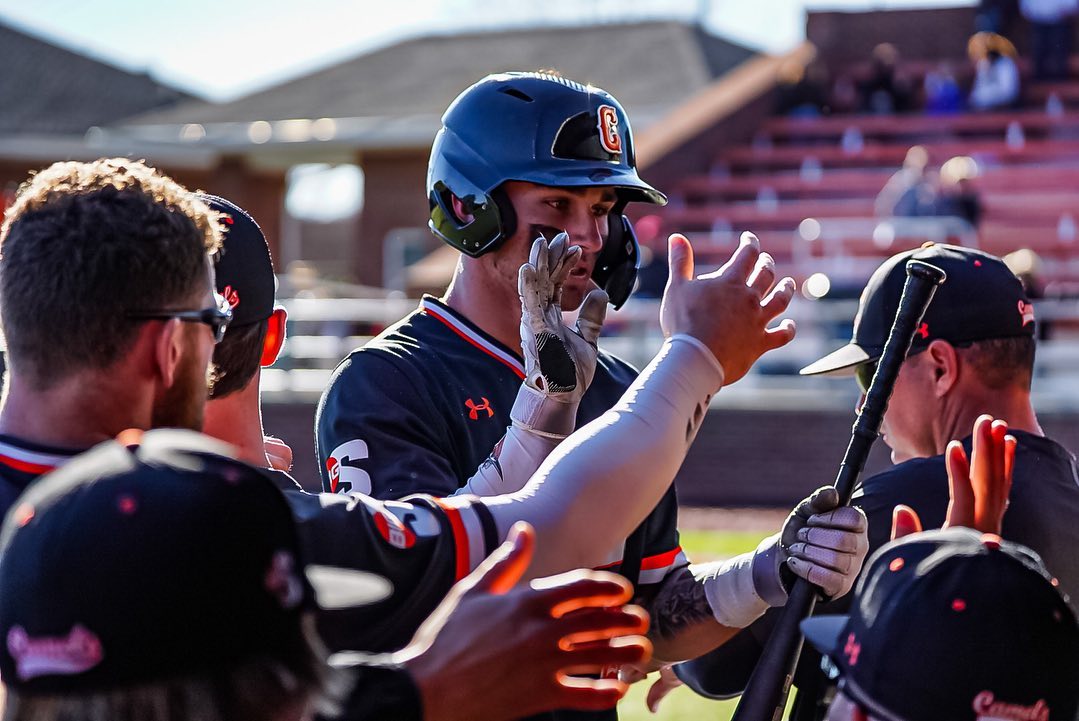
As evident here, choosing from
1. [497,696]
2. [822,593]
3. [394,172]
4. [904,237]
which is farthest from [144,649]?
[394,172]

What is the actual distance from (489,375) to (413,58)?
26386 mm

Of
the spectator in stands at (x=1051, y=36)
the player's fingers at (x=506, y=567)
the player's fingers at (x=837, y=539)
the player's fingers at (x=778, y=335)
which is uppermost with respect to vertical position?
the spectator in stands at (x=1051, y=36)

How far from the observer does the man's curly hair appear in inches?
77.0

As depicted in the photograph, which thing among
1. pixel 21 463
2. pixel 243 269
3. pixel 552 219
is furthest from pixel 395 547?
pixel 552 219

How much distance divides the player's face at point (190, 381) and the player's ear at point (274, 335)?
1.97 feet

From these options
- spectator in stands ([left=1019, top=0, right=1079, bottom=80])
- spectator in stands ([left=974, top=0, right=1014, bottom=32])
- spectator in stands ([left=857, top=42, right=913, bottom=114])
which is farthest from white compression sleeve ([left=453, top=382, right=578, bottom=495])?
spectator in stands ([left=974, top=0, right=1014, bottom=32])

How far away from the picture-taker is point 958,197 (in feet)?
46.3

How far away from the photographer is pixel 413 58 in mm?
28688

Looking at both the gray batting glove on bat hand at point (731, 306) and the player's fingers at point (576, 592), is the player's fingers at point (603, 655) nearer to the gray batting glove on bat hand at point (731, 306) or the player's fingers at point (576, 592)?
the player's fingers at point (576, 592)

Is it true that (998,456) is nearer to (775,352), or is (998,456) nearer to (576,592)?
(576,592)

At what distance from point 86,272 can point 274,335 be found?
0.83 meters

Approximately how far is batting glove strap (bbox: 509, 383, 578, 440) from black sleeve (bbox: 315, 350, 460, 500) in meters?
0.34

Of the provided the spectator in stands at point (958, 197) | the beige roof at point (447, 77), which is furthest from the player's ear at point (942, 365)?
the beige roof at point (447, 77)

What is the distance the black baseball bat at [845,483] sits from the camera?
101 inches
